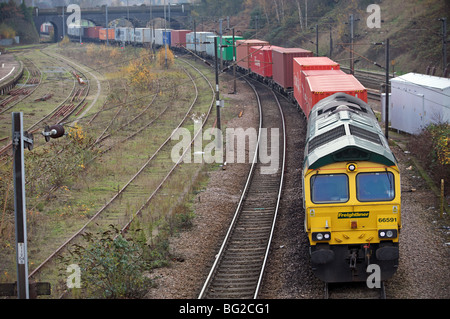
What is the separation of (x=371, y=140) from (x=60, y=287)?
7.91 m

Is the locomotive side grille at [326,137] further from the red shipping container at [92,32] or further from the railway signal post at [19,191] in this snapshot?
the red shipping container at [92,32]

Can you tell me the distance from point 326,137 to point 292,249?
3.33 meters

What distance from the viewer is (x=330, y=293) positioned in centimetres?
1248

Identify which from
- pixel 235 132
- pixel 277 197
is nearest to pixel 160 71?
pixel 235 132

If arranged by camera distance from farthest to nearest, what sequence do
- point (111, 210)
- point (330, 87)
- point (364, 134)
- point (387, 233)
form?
point (330, 87) → point (111, 210) → point (364, 134) → point (387, 233)

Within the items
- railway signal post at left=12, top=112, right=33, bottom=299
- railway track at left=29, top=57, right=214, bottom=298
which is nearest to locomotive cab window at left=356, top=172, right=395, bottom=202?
railway signal post at left=12, top=112, right=33, bottom=299

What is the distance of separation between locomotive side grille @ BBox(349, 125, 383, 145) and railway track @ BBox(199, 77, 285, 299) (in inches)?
152

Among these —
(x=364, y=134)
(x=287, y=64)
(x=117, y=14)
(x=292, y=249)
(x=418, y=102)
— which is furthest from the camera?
(x=117, y=14)

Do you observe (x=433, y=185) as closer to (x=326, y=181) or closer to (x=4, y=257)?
(x=326, y=181)

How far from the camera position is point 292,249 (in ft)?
49.6

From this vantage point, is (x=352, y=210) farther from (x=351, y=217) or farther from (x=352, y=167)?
(x=352, y=167)

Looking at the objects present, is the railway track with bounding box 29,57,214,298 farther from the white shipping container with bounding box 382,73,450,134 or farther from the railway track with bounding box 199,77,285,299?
the white shipping container with bounding box 382,73,450,134

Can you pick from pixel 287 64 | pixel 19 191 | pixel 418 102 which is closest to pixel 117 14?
pixel 287 64
